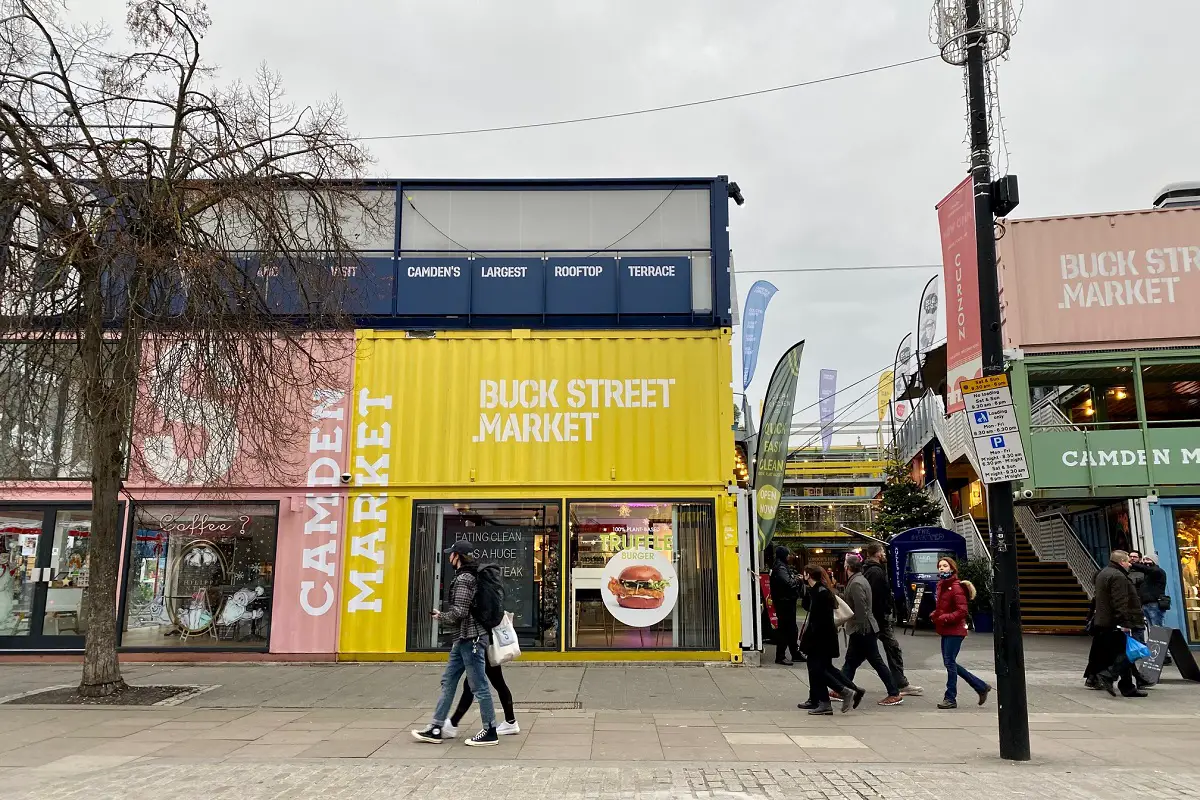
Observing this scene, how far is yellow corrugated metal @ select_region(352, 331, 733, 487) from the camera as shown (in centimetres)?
1234

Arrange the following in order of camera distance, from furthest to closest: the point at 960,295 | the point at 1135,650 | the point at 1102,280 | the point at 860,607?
the point at 1102,280 → the point at 960,295 → the point at 1135,650 → the point at 860,607

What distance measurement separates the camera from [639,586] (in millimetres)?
12203

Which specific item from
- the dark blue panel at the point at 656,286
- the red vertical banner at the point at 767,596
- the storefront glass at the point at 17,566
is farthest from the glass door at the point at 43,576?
the red vertical banner at the point at 767,596

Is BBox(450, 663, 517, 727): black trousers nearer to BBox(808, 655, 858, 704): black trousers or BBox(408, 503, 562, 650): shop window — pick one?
BBox(808, 655, 858, 704): black trousers

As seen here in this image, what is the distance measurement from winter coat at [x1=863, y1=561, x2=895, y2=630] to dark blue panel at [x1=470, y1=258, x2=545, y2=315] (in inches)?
244

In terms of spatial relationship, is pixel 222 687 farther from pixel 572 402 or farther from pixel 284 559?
pixel 572 402

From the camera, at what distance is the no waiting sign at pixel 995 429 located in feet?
22.0

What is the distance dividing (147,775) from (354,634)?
19.4 ft

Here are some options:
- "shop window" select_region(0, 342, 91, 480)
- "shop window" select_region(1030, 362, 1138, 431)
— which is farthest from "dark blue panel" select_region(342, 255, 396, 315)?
"shop window" select_region(1030, 362, 1138, 431)

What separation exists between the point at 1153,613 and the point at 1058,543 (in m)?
7.82

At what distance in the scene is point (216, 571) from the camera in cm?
1253

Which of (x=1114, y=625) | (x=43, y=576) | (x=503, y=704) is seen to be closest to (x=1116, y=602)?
(x=1114, y=625)

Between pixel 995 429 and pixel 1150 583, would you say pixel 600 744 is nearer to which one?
pixel 995 429

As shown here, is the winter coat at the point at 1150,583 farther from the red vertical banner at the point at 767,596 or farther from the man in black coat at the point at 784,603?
the red vertical banner at the point at 767,596
